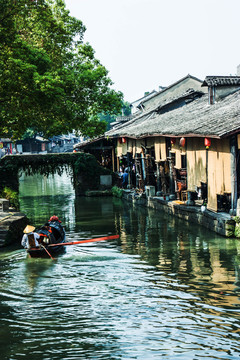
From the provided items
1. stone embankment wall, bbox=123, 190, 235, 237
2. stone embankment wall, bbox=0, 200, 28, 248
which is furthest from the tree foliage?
stone embankment wall, bbox=123, 190, 235, 237

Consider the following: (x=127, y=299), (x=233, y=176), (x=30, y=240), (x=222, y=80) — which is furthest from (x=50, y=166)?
(x=127, y=299)

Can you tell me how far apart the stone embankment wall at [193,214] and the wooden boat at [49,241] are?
6101 mm

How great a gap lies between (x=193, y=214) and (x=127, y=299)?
11.4 m

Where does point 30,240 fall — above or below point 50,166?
below

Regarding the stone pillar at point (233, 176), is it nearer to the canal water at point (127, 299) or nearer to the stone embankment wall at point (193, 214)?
the stone embankment wall at point (193, 214)

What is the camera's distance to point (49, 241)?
18250mm

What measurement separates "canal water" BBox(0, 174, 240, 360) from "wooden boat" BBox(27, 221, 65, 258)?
37cm

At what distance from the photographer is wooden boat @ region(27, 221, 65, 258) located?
17.4m

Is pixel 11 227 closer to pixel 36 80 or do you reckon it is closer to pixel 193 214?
pixel 36 80

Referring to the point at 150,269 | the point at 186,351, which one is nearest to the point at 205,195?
the point at 150,269

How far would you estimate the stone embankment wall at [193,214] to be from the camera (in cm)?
1873

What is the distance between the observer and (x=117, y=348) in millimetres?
9102

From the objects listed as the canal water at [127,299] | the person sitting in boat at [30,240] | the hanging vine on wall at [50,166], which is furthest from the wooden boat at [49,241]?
the hanging vine on wall at [50,166]

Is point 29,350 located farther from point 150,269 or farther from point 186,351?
point 150,269
